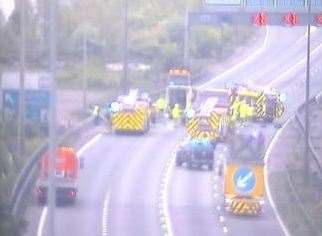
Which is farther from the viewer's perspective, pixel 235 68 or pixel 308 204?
pixel 235 68

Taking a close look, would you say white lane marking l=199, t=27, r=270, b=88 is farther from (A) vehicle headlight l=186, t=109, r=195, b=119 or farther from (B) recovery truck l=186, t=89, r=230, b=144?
(B) recovery truck l=186, t=89, r=230, b=144

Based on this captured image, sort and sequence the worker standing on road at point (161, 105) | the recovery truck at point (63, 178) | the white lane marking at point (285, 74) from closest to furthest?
the recovery truck at point (63, 178) → the worker standing on road at point (161, 105) → the white lane marking at point (285, 74)

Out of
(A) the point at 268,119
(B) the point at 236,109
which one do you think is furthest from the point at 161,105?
(B) the point at 236,109

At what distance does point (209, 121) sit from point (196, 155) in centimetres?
309

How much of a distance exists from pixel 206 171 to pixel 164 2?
29468mm

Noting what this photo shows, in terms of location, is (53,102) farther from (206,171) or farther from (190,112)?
(190,112)

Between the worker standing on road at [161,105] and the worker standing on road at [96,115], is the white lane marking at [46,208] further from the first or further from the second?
the worker standing on road at [161,105]

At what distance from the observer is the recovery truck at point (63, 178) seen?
83.7 ft

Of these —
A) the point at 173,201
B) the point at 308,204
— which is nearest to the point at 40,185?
the point at 173,201

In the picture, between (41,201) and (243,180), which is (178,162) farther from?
(41,201)

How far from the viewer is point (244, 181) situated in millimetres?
26562

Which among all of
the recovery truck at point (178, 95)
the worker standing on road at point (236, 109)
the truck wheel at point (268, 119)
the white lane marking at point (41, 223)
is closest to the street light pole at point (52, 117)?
the white lane marking at point (41, 223)

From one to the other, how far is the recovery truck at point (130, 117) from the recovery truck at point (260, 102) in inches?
100

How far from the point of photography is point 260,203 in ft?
85.4
